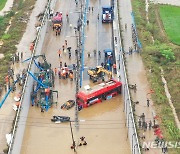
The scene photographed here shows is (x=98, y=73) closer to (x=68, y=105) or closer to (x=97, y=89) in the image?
(x=97, y=89)

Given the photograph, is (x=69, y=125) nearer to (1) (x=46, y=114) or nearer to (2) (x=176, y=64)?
(1) (x=46, y=114)

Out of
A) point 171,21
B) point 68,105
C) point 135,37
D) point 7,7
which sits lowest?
point 7,7

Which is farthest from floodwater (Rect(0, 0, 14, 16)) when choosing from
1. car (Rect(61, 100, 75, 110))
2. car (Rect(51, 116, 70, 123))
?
car (Rect(51, 116, 70, 123))

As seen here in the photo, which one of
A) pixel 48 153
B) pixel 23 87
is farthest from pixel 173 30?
pixel 48 153

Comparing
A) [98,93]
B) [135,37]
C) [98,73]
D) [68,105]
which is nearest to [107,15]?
[135,37]

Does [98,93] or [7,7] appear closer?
[98,93]

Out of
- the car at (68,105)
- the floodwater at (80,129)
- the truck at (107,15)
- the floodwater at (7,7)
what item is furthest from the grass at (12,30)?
the truck at (107,15)

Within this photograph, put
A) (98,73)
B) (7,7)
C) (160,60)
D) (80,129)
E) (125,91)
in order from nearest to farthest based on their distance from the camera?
(80,129) < (125,91) < (98,73) < (160,60) < (7,7)
